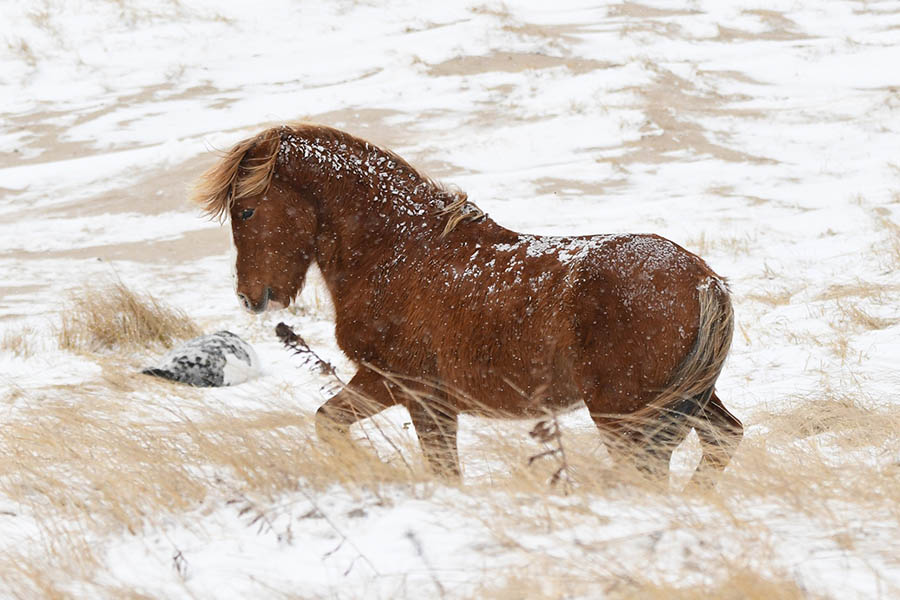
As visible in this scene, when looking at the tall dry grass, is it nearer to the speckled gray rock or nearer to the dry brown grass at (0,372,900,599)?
the dry brown grass at (0,372,900,599)

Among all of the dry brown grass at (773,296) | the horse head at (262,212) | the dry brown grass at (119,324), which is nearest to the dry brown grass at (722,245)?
the dry brown grass at (773,296)

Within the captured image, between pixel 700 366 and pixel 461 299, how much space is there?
965 millimetres

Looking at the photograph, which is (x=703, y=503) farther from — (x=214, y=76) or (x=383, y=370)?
(x=214, y=76)

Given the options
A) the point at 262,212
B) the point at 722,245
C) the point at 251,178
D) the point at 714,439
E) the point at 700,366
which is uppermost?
the point at 251,178

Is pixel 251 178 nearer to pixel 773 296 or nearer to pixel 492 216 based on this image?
pixel 773 296

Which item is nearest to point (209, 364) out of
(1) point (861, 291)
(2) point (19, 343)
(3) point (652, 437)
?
(2) point (19, 343)

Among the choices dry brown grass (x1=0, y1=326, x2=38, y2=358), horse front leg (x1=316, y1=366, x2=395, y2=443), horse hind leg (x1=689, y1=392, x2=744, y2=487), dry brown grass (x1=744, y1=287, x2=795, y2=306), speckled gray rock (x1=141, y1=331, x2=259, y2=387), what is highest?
horse front leg (x1=316, y1=366, x2=395, y2=443)

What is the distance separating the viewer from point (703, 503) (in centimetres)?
262

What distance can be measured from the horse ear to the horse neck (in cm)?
7

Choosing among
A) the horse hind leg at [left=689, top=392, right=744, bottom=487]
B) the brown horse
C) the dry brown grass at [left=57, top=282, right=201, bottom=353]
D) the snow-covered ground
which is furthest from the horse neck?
the dry brown grass at [left=57, top=282, right=201, bottom=353]

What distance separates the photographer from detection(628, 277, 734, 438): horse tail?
3057 mm

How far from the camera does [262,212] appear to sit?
12.2 feet

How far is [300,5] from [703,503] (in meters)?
19.2

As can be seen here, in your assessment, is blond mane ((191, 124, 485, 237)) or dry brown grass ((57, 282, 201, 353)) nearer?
blond mane ((191, 124, 485, 237))
